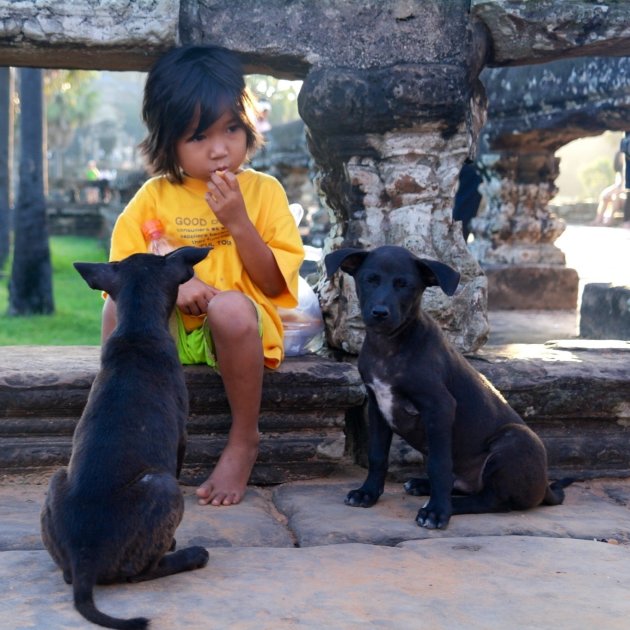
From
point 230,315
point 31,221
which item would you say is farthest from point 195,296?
point 31,221

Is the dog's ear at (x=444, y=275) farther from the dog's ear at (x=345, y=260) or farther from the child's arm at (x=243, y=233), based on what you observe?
the child's arm at (x=243, y=233)

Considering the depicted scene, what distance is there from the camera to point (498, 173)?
9.10 m

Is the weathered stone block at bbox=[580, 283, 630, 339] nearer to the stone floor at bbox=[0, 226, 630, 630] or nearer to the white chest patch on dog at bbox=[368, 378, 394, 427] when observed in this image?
the stone floor at bbox=[0, 226, 630, 630]

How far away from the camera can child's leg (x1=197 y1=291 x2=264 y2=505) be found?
141 inches

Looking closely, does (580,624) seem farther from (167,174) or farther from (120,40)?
(120,40)

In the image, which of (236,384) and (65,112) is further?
(65,112)

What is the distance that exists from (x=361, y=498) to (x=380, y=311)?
0.69 m

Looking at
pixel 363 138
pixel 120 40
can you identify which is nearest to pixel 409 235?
pixel 363 138

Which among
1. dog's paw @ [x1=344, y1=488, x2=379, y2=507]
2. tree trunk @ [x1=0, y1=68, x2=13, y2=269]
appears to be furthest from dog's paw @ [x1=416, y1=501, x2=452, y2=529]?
tree trunk @ [x1=0, y1=68, x2=13, y2=269]

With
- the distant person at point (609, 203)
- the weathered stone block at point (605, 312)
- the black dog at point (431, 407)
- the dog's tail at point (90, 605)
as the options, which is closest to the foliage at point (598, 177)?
the distant person at point (609, 203)

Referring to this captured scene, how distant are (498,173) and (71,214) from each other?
20.9 metres

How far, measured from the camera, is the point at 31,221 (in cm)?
1256

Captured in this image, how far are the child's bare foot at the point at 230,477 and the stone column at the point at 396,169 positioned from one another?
70 cm

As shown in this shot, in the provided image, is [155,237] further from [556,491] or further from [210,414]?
[556,491]
